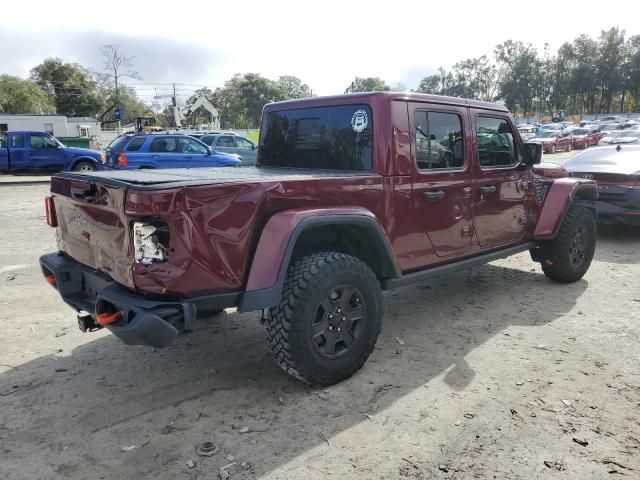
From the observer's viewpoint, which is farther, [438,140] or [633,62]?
[633,62]

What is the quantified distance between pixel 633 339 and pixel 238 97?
78931 mm

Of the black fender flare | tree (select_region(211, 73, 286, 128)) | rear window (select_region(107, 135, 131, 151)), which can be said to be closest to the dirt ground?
the black fender flare

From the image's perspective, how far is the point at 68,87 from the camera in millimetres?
63094

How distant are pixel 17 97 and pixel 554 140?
175ft

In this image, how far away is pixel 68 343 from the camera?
4012 mm

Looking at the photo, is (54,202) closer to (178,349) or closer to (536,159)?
(178,349)

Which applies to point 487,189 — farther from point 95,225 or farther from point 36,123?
point 36,123

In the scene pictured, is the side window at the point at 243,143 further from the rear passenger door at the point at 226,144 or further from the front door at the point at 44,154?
the front door at the point at 44,154

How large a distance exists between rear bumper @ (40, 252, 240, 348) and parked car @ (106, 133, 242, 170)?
1155cm

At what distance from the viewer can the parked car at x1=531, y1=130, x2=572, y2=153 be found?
1190 inches

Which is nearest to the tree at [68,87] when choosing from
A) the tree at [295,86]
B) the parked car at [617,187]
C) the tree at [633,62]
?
the tree at [295,86]

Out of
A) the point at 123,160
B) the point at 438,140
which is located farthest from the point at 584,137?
the point at 438,140

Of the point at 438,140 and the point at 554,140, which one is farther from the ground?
the point at 554,140

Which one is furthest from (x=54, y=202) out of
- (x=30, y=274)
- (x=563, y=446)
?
(x=563, y=446)
